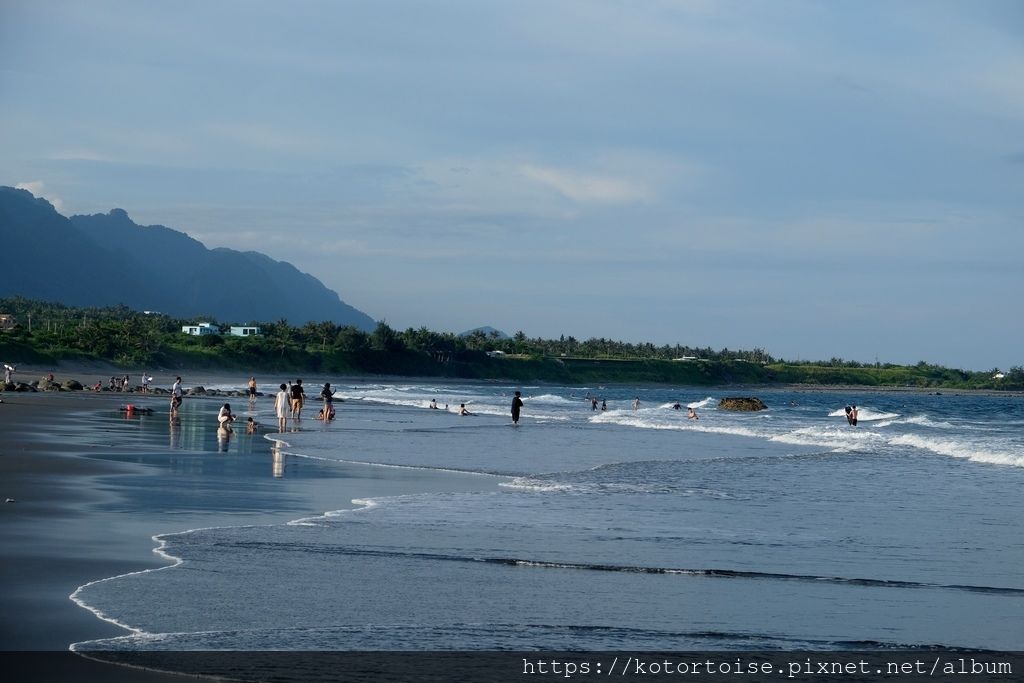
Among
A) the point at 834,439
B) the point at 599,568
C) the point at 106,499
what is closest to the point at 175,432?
the point at 106,499

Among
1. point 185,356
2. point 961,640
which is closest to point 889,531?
point 961,640

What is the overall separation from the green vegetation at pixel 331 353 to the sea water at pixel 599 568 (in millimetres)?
77128

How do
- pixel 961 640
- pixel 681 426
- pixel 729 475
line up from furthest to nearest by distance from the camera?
pixel 681 426 → pixel 729 475 → pixel 961 640

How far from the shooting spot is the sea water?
29.0ft

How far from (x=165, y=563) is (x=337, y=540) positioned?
240cm

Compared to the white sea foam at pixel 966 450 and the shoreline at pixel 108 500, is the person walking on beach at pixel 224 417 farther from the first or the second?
the white sea foam at pixel 966 450

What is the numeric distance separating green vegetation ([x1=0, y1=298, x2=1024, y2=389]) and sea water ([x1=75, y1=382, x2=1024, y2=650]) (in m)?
77.1

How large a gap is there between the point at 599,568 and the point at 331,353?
123 m

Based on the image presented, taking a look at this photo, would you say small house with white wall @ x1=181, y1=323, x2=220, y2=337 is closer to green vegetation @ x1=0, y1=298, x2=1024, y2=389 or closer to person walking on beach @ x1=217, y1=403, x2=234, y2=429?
green vegetation @ x1=0, y1=298, x2=1024, y2=389

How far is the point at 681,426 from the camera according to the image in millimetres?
48094

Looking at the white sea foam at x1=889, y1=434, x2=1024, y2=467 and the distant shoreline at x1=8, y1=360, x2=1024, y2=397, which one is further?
the distant shoreline at x1=8, y1=360, x2=1024, y2=397

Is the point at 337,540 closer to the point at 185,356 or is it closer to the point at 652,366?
the point at 185,356

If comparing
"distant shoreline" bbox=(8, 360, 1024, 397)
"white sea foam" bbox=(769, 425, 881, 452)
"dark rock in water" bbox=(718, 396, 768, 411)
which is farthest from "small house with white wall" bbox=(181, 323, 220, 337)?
"white sea foam" bbox=(769, 425, 881, 452)

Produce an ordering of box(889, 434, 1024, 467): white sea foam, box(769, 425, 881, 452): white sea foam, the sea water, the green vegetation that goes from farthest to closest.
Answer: the green vegetation < box(769, 425, 881, 452): white sea foam < box(889, 434, 1024, 467): white sea foam < the sea water
